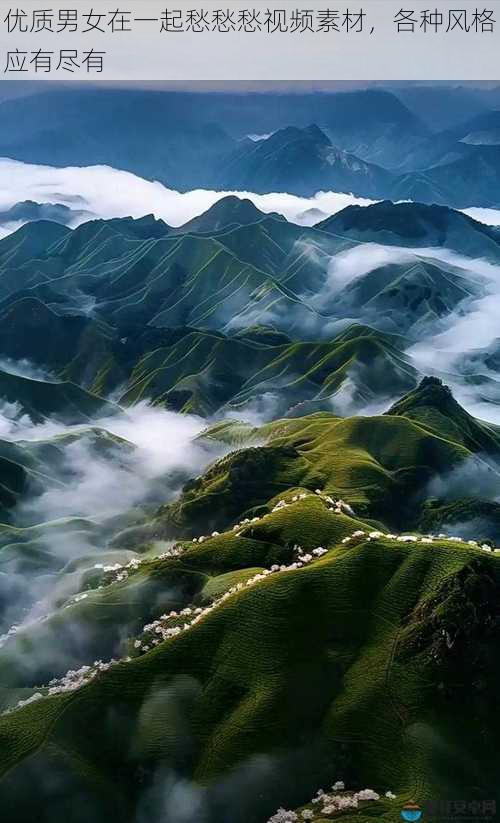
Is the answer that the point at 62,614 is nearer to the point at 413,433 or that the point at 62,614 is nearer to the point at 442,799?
the point at 442,799

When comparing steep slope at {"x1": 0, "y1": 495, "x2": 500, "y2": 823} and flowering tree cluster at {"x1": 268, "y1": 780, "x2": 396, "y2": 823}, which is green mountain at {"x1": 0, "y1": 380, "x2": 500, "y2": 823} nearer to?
steep slope at {"x1": 0, "y1": 495, "x2": 500, "y2": 823}

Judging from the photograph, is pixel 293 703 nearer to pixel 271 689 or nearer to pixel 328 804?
pixel 271 689

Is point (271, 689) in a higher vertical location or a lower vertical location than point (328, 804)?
higher

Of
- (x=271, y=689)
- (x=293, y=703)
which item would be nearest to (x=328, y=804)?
(x=293, y=703)

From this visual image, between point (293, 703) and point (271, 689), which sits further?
point (271, 689)

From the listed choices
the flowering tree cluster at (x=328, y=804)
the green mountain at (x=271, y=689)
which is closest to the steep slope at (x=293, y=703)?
the green mountain at (x=271, y=689)

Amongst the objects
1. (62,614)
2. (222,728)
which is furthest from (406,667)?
(62,614)

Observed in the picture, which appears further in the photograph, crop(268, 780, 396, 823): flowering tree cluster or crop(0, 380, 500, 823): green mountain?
crop(0, 380, 500, 823): green mountain

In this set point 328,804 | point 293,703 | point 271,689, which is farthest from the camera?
point 271,689

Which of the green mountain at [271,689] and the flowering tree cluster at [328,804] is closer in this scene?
the flowering tree cluster at [328,804]

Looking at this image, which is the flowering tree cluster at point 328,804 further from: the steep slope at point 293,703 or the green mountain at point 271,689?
the steep slope at point 293,703

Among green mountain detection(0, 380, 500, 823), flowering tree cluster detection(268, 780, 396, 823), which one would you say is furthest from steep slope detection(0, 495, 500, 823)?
flowering tree cluster detection(268, 780, 396, 823)
